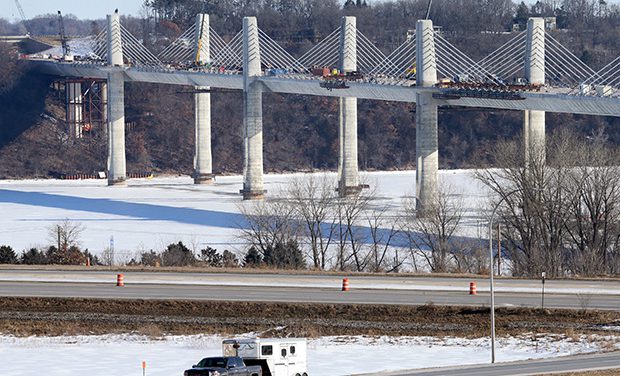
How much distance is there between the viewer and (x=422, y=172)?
110250mm

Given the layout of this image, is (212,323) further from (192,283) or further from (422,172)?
(422,172)

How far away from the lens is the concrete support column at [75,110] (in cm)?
16762

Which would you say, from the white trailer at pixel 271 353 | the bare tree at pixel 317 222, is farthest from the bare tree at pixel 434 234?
the white trailer at pixel 271 353

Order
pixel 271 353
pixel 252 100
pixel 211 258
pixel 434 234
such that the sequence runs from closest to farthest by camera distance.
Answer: pixel 271 353 < pixel 211 258 < pixel 434 234 < pixel 252 100

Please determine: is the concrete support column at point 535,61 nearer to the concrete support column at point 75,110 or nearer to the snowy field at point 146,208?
the snowy field at point 146,208

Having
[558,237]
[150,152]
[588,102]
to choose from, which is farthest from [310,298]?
[150,152]

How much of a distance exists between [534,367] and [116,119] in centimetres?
10313

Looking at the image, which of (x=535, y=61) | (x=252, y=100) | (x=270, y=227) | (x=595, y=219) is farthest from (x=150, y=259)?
(x=252, y=100)

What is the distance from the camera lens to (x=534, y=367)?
159 feet

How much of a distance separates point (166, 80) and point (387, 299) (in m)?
84.2

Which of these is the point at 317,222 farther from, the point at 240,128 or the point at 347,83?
the point at 240,128

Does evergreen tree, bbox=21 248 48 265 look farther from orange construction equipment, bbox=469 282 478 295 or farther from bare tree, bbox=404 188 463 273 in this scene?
orange construction equipment, bbox=469 282 478 295

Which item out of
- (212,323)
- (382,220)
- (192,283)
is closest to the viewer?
(212,323)

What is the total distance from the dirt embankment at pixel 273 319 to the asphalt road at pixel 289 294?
141cm
